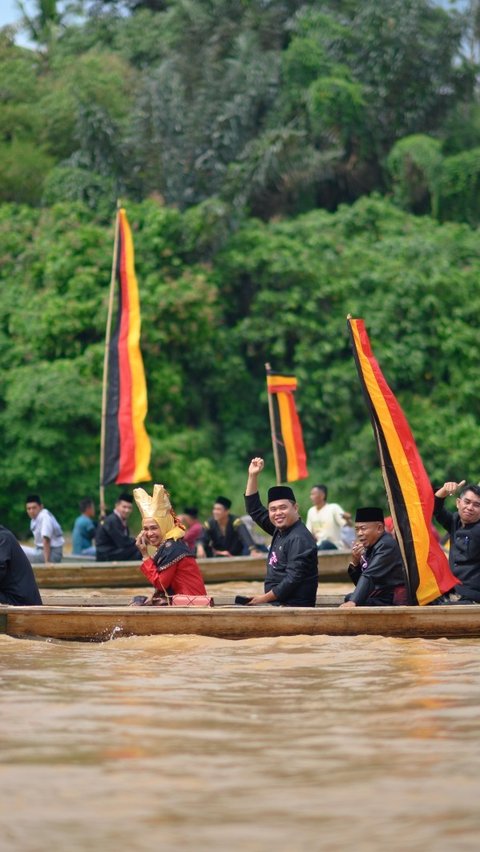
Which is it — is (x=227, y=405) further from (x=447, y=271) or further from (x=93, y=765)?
(x=93, y=765)

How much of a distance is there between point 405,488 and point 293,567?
3.45 ft

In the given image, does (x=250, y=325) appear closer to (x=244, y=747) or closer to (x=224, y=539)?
(x=224, y=539)

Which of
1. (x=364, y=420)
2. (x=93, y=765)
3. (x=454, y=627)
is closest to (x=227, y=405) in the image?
(x=364, y=420)

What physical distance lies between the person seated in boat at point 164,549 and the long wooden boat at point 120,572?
5904 millimetres

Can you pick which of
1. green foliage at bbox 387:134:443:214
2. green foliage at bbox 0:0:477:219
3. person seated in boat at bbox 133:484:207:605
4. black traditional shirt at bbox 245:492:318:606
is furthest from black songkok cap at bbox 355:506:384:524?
green foliage at bbox 387:134:443:214

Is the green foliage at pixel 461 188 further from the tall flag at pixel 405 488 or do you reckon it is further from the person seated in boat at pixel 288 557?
the person seated in boat at pixel 288 557

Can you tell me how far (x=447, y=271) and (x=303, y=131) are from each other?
4953 millimetres

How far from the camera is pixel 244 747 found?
7.17 m

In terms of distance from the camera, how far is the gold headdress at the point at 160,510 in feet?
36.2

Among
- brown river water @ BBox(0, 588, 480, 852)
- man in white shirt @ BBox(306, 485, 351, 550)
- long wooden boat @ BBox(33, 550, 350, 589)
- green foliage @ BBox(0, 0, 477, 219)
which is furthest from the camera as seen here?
green foliage @ BBox(0, 0, 477, 219)

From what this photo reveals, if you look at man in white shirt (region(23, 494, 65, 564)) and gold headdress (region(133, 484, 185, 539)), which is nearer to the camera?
gold headdress (region(133, 484, 185, 539))

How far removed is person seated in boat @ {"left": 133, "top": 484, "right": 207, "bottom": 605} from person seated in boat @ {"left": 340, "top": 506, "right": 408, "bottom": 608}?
1225 millimetres

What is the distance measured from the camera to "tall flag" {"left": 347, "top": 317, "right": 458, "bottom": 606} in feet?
36.0

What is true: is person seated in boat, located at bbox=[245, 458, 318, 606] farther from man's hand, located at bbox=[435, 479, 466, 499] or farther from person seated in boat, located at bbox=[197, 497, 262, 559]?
person seated in boat, located at bbox=[197, 497, 262, 559]
